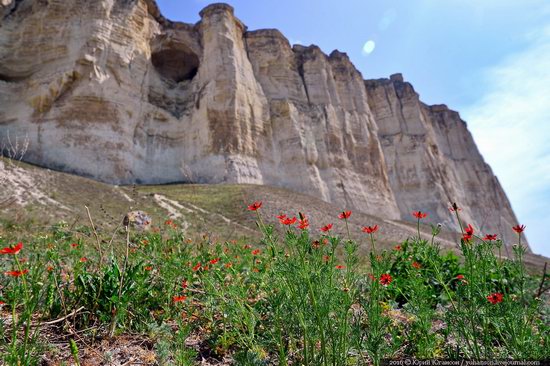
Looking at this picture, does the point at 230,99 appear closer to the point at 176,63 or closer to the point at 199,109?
the point at 199,109

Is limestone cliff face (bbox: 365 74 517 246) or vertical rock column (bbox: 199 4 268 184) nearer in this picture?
vertical rock column (bbox: 199 4 268 184)

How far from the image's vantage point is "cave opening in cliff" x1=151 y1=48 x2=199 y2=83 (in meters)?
32.4

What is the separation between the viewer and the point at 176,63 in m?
33.9

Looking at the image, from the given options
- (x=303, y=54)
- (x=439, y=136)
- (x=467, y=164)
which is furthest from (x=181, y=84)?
(x=467, y=164)

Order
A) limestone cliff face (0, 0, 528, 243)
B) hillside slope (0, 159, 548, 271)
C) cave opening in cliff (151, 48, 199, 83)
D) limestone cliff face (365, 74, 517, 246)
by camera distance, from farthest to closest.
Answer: limestone cliff face (365, 74, 517, 246), cave opening in cliff (151, 48, 199, 83), limestone cliff face (0, 0, 528, 243), hillside slope (0, 159, 548, 271)

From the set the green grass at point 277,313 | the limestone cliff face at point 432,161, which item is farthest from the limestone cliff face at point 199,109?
the green grass at point 277,313

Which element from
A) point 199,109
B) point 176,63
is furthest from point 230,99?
point 176,63

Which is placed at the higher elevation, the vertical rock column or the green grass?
the vertical rock column

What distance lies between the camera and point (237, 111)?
1143 inches

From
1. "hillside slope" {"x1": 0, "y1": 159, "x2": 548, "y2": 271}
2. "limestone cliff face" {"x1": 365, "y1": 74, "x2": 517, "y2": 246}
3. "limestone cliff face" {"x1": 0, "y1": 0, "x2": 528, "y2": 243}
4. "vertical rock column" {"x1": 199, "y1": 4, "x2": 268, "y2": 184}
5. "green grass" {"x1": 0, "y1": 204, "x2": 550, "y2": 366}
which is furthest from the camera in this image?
"limestone cliff face" {"x1": 365, "y1": 74, "x2": 517, "y2": 246}

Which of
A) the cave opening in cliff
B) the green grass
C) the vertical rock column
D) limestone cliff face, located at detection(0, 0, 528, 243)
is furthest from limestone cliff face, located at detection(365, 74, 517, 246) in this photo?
the green grass

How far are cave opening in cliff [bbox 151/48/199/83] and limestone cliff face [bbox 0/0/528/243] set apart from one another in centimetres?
11

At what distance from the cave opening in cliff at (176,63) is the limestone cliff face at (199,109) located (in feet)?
0.37

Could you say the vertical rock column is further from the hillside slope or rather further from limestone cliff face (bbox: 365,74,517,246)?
limestone cliff face (bbox: 365,74,517,246)
